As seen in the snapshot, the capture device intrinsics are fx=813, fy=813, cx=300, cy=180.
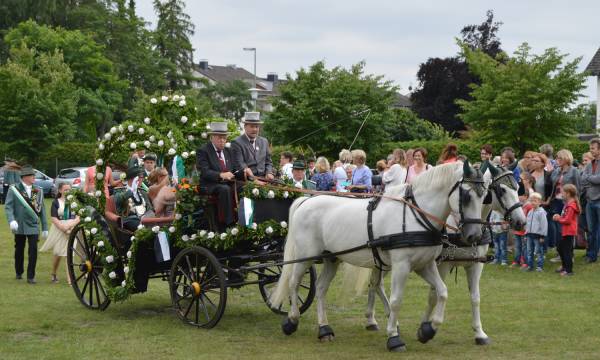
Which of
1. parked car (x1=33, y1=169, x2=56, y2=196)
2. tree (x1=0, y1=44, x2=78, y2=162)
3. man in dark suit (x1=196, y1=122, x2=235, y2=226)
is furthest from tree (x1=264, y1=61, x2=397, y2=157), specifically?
man in dark suit (x1=196, y1=122, x2=235, y2=226)

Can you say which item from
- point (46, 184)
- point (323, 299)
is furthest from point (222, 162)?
point (46, 184)

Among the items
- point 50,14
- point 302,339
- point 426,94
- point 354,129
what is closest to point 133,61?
point 50,14

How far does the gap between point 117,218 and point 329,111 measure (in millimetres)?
23438

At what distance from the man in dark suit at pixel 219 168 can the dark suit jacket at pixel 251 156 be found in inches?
3.6

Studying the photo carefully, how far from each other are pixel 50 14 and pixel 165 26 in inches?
597

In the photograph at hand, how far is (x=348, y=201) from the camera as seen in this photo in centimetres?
894

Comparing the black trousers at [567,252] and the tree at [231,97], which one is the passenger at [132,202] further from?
the tree at [231,97]

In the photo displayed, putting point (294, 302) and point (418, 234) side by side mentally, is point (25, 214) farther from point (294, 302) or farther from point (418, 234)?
point (418, 234)

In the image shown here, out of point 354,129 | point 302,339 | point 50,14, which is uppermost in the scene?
point 50,14

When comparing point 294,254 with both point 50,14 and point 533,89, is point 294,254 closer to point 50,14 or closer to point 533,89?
point 533,89

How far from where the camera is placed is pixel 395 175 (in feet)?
45.4

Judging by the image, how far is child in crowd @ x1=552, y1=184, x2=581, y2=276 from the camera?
43.6 ft

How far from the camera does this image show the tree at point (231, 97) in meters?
79.4

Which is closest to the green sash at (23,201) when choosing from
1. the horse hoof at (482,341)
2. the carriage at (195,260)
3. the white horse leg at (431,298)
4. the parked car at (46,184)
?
the carriage at (195,260)
